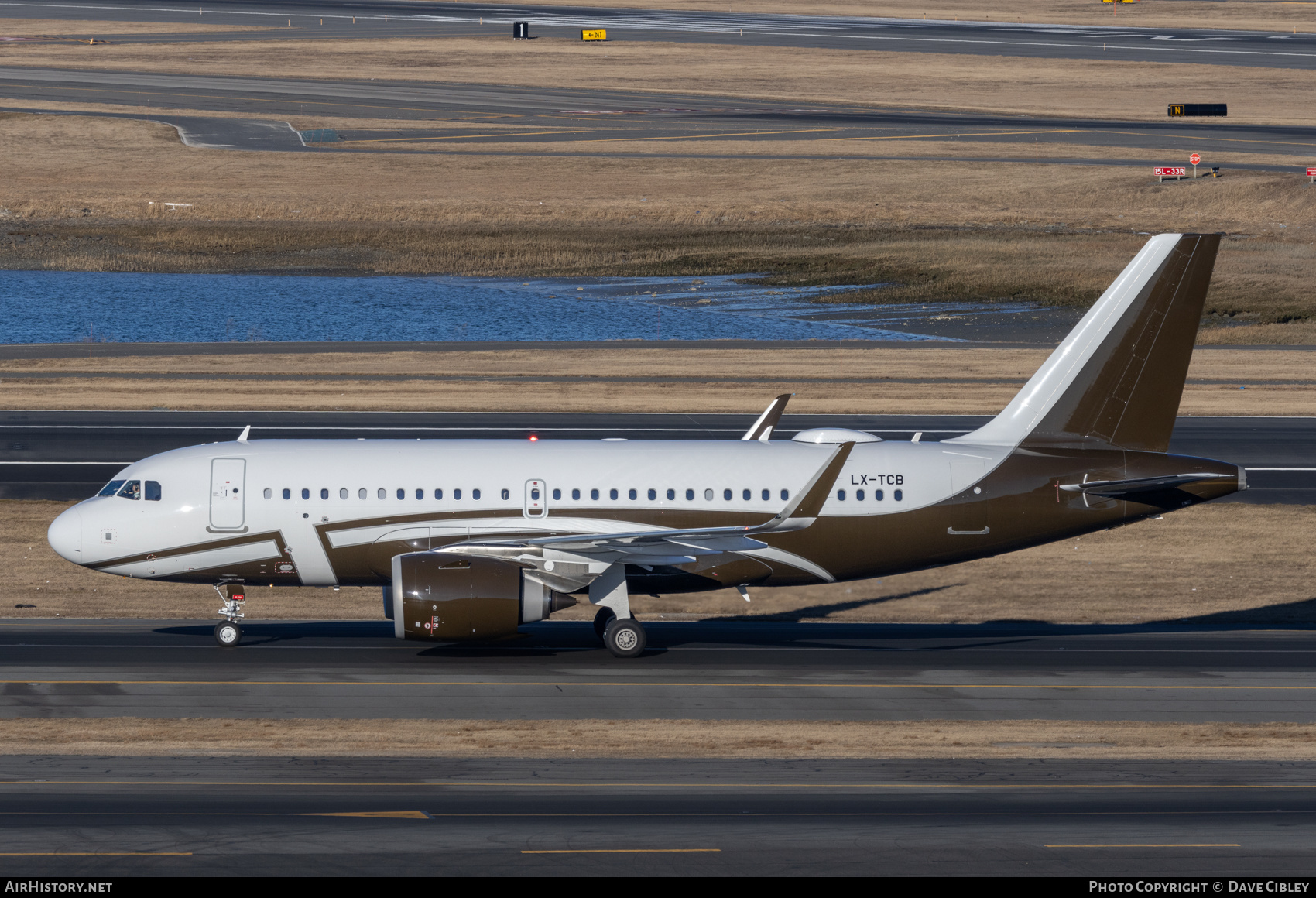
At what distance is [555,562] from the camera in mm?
32531

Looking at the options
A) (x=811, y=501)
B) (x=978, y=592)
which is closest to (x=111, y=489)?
(x=811, y=501)

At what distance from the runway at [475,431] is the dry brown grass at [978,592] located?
5.02 m

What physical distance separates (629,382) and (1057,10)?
475ft

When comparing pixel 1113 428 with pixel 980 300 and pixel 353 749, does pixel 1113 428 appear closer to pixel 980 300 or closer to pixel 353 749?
pixel 353 749

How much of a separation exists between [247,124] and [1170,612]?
97.5 metres

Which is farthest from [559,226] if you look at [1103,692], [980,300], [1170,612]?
[1103,692]

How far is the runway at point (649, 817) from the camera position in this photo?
21.3 metres

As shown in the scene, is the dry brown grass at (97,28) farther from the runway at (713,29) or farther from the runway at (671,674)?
the runway at (671,674)

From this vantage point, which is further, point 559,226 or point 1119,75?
point 1119,75

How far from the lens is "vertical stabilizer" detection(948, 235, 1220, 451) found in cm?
3450

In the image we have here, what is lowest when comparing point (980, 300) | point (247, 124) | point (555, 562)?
point (555, 562)

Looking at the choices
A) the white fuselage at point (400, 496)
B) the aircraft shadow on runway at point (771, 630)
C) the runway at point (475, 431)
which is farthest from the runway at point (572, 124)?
the white fuselage at point (400, 496)

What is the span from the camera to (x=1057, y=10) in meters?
190

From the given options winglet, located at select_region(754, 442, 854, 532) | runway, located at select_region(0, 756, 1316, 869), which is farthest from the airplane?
runway, located at select_region(0, 756, 1316, 869)
